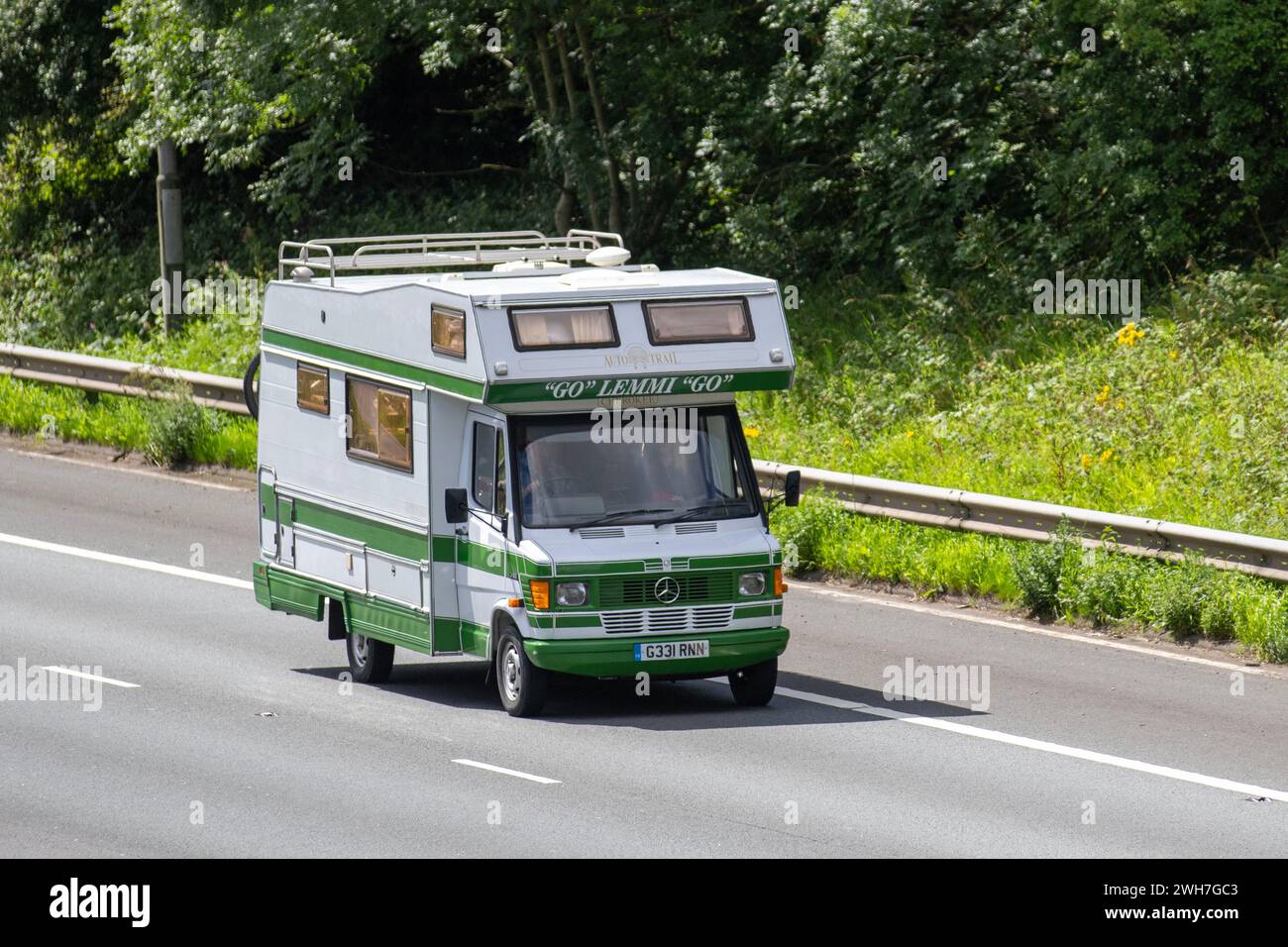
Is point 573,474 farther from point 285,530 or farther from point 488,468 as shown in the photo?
point 285,530

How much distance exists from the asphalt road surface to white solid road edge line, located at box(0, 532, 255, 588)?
1.31 ft

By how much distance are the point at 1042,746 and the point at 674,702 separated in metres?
2.71

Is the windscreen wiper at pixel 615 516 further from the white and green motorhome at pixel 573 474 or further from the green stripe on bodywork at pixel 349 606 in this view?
the green stripe on bodywork at pixel 349 606

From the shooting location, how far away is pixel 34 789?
1271 centimetres

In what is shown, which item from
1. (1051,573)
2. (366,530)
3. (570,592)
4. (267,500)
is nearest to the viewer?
(570,592)

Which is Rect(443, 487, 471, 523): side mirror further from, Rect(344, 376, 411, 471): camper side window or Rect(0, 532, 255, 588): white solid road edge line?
Rect(0, 532, 255, 588): white solid road edge line

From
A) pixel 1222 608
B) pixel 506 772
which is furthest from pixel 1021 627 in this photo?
pixel 506 772

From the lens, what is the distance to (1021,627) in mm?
17375

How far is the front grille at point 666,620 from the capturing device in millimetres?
14203

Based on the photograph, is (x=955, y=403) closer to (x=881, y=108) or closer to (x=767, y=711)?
(x=881, y=108)

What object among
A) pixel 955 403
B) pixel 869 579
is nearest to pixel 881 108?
pixel 955 403

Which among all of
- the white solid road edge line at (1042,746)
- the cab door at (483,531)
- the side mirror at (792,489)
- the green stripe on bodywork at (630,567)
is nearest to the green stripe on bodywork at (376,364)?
the cab door at (483,531)

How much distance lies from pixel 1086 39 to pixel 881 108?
9.41 feet

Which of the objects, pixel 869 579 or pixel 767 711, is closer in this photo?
pixel 767 711
